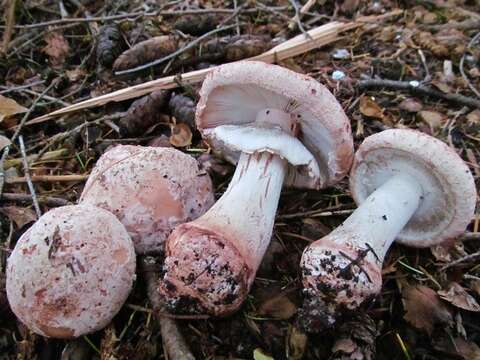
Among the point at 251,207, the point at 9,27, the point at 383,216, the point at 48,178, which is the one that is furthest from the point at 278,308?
the point at 9,27

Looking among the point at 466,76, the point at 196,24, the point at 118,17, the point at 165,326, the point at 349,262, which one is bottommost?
the point at 165,326

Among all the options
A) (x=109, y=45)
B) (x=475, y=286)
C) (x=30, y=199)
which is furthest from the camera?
(x=109, y=45)

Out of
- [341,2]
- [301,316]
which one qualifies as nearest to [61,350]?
[301,316]

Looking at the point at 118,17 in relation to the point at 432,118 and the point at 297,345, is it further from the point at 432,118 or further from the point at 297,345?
the point at 297,345

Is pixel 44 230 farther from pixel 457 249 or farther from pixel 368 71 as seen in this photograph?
pixel 368 71

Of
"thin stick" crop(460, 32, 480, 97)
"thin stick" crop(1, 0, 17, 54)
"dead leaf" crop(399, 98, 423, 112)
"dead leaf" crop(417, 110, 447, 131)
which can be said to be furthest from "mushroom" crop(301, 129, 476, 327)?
"thin stick" crop(1, 0, 17, 54)
